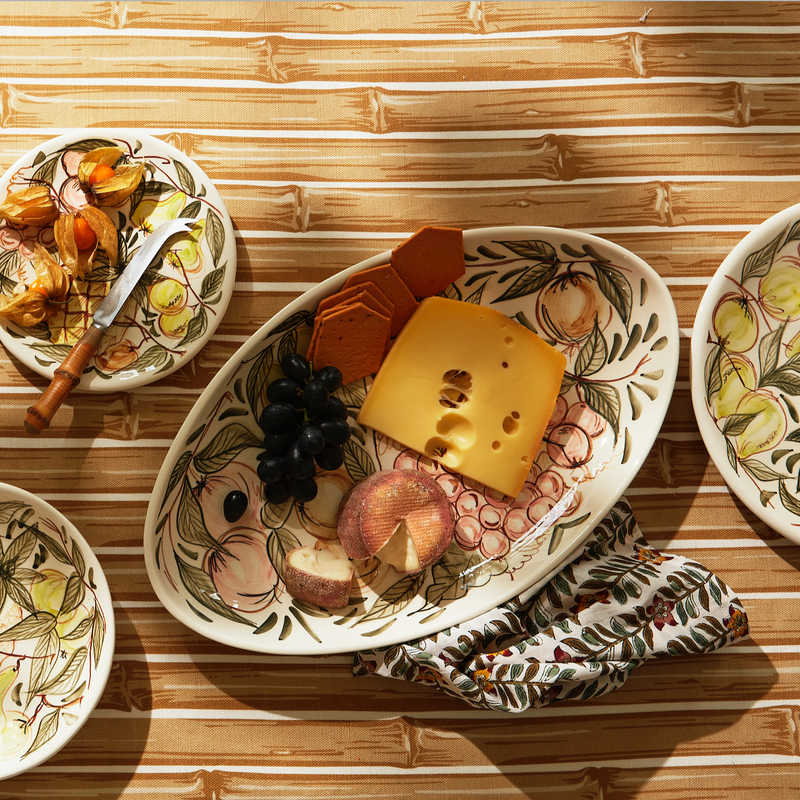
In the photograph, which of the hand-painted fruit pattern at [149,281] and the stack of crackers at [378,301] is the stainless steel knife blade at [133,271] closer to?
the hand-painted fruit pattern at [149,281]

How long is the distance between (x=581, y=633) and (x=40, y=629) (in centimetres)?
77

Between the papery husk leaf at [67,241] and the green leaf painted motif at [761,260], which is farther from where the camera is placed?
the green leaf painted motif at [761,260]

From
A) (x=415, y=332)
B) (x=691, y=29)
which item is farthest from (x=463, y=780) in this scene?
(x=691, y=29)

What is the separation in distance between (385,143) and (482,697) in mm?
821

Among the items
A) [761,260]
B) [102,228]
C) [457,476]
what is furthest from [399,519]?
[761,260]

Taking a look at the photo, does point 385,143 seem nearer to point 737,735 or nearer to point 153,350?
point 153,350

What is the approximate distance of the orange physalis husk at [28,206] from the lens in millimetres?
816

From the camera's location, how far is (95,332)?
2.68 feet

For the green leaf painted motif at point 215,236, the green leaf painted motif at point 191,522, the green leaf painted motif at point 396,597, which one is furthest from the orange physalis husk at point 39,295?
the green leaf painted motif at point 396,597

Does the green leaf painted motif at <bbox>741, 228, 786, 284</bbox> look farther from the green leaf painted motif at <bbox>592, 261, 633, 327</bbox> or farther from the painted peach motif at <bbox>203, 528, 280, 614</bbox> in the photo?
the painted peach motif at <bbox>203, 528, 280, 614</bbox>

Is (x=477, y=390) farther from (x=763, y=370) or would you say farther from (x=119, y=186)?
(x=119, y=186)

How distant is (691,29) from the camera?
0.96 meters

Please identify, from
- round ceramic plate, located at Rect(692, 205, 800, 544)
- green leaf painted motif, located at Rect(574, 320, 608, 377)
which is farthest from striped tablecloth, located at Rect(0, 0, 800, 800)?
green leaf painted motif, located at Rect(574, 320, 608, 377)

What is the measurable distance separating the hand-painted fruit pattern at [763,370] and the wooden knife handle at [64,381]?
2.93 feet
